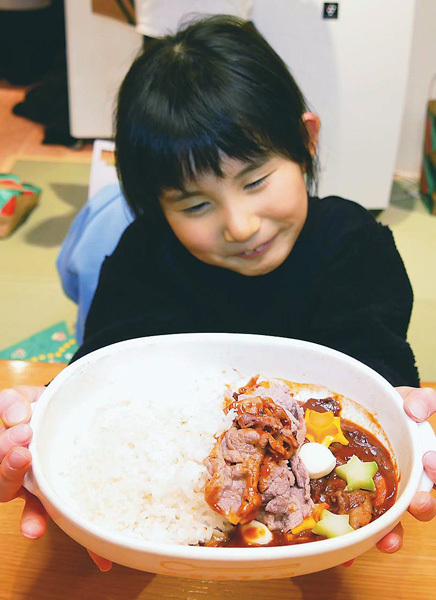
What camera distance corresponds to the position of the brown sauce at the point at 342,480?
788 millimetres

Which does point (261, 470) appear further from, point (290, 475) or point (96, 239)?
point (96, 239)

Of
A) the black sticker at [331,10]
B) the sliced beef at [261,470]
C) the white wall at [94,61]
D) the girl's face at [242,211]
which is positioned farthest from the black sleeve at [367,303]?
the white wall at [94,61]

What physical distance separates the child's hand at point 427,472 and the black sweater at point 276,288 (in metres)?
0.44

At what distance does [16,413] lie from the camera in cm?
83

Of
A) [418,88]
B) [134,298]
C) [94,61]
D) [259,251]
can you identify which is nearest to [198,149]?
[259,251]

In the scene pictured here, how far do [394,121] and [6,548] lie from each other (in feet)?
9.75

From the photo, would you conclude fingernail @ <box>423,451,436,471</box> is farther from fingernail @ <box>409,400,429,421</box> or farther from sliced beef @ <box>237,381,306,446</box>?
sliced beef @ <box>237,381,306,446</box>

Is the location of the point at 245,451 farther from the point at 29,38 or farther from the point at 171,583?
the point at 29,38

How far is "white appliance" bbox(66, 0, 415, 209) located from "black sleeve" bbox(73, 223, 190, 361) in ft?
6.01

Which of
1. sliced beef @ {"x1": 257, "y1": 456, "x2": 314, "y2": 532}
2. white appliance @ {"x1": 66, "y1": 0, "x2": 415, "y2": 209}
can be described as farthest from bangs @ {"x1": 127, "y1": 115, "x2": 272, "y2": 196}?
white appliance @ {"x1": 66, "y1": 0, "x2": 415, "y2": 209}

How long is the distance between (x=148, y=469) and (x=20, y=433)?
0.60ft

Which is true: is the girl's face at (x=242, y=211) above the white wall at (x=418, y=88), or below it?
above

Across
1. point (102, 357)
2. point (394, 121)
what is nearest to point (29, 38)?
point (394, 121)

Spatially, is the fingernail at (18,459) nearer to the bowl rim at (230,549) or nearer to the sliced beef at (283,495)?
the bowl rim at (230,549)
